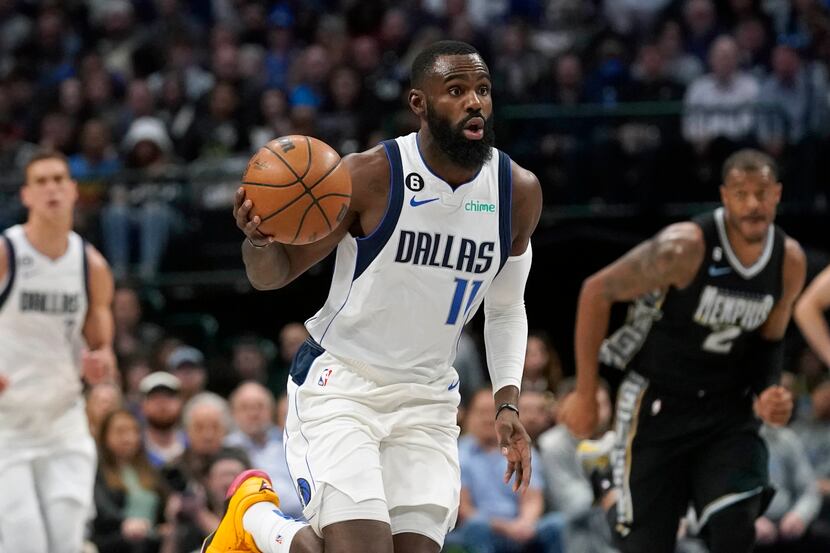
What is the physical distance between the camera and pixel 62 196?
7.63m

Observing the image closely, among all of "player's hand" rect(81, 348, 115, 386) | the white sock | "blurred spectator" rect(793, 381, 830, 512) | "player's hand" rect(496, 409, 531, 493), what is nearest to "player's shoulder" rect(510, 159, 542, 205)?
"player's hand" rect(496, 409, 531, 493)

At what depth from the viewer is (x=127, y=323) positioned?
1171 cm

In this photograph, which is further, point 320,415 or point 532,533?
point 532,533

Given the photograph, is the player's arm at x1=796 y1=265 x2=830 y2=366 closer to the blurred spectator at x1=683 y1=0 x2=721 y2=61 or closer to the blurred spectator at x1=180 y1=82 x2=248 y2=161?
the blurred spectator at x1=683 y1=0 x2=721 y2=61

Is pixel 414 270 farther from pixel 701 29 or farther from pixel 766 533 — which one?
pixel 701 29

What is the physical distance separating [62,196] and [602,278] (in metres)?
2.95

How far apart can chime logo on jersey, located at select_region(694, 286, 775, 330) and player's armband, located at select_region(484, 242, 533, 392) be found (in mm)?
1364

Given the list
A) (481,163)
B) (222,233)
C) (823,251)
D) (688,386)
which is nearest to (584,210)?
(823,251)

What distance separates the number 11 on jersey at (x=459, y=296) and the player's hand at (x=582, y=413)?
5.05ft

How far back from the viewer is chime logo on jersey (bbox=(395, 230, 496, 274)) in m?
Result: 5.16

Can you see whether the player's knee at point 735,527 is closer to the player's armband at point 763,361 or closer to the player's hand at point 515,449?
the player's armband at point 763,361

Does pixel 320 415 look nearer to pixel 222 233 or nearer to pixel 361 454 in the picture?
pixel 361 454

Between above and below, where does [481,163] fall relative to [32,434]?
above

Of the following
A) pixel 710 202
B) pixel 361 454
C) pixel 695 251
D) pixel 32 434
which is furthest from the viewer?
pixel 710 202
